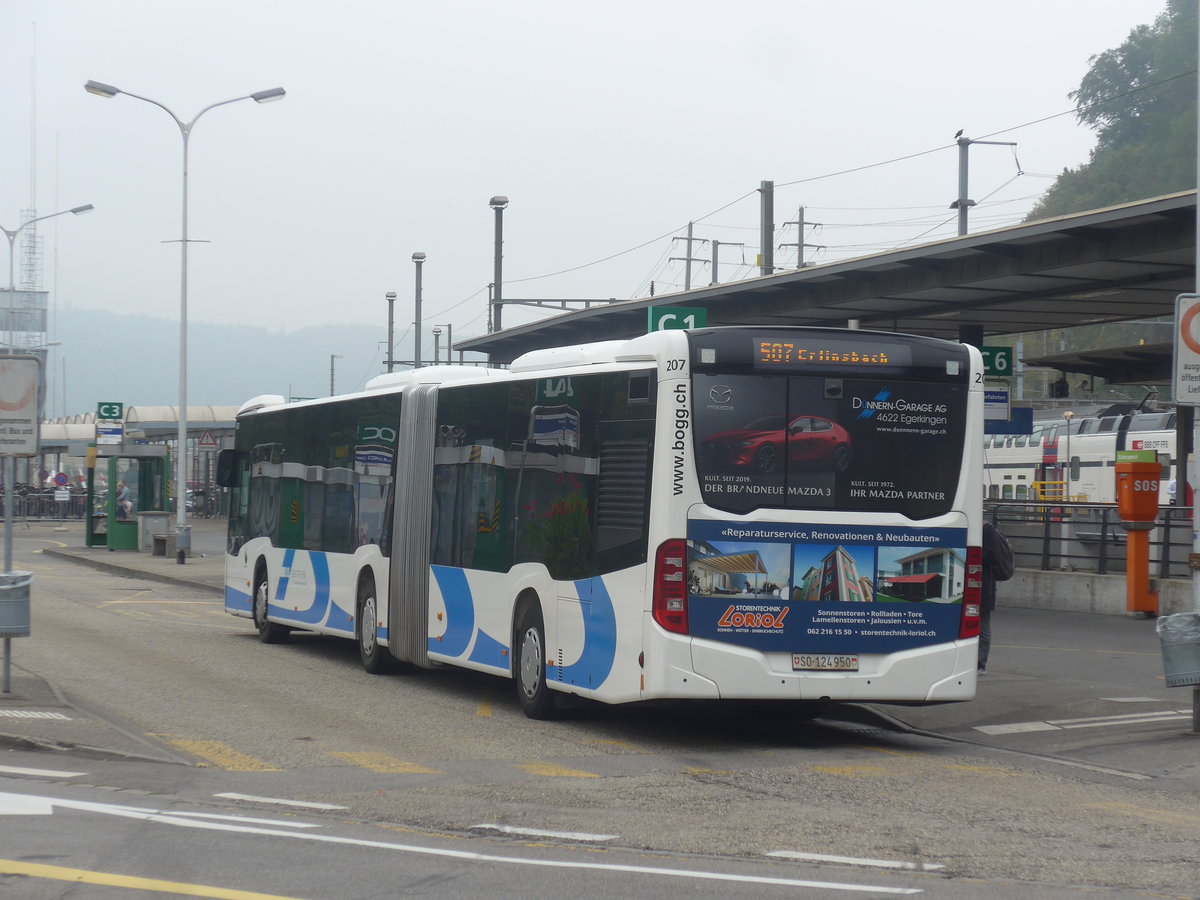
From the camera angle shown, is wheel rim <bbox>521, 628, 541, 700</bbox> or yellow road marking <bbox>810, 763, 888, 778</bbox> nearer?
yellow road marking <bbox>810, 763, 888, 778</bbox>

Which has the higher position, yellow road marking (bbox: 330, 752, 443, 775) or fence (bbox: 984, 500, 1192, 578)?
fence (bbox: 984, 500, 1192, 578)

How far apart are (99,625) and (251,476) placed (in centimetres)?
279

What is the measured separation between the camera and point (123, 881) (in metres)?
6.54

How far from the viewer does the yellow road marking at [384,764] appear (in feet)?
32.0

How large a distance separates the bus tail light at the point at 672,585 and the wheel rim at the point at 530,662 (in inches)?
78.0

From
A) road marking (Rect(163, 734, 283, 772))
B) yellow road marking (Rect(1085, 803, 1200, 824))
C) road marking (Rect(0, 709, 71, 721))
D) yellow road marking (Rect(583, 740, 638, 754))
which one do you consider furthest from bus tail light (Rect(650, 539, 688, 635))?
road marking (Rect(0, 709, 71, 721))

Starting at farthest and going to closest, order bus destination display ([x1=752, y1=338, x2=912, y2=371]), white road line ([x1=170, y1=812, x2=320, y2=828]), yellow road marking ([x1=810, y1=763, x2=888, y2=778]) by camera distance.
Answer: bus destination display ([x1=752, y1=338, x2=912, y2=371])
yellow road marking ([x1=810, y1=763, x2=888, y2=778])
white road line ([x1=170, y1=812, x2=320, y2=828])

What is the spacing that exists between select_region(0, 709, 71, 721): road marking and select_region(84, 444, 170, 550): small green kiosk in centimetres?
2890

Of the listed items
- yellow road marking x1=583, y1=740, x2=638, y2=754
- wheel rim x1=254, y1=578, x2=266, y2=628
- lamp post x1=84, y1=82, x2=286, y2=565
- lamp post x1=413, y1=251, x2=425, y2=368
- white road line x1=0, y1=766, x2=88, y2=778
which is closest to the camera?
white road line x1=0, y1=766, x2=88, y2=778

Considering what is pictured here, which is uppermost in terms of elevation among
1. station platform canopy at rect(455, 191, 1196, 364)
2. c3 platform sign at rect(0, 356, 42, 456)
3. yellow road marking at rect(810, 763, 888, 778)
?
station platform canopy at rect(455, 191, 1196, 364)

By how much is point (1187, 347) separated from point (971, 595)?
2565 millimetres

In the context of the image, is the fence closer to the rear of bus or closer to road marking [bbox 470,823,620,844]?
the rear of bus

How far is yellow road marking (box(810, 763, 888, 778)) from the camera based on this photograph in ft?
33.1

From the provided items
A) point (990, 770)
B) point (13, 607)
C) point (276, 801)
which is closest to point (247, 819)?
point (276, 801)
